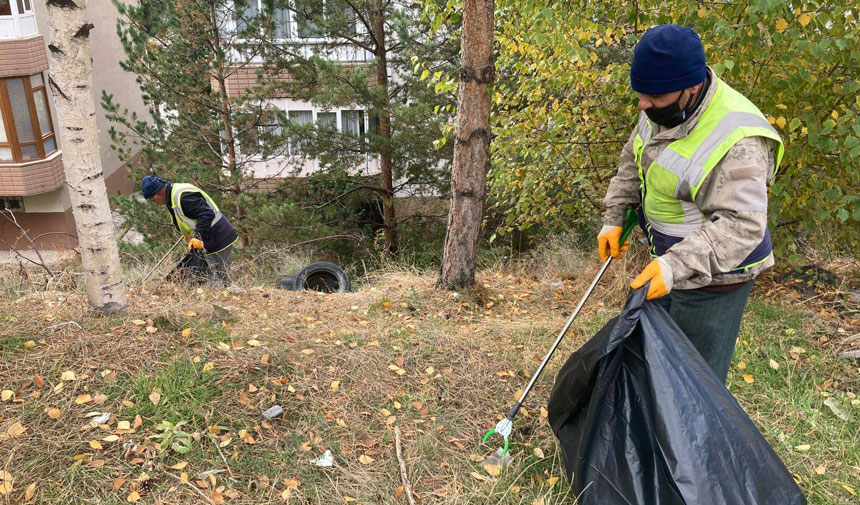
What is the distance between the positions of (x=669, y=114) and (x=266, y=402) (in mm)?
2358

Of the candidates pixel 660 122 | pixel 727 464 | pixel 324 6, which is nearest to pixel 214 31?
pixel 324 6

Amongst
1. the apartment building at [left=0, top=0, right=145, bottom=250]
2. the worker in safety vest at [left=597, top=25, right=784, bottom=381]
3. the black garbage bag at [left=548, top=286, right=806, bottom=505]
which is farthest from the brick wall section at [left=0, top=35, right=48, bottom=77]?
the black garbage bag at [left=548, top=286, right=806, bottom=505]

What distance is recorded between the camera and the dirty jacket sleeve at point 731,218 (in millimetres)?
2045

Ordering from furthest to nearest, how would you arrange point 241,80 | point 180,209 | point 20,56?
point 20,56, point 241,80, point 180,209

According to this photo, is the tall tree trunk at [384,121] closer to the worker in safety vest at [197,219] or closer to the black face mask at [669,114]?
the worker in safety vest at [197,219]

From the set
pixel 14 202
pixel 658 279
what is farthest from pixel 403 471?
pixel 14 202

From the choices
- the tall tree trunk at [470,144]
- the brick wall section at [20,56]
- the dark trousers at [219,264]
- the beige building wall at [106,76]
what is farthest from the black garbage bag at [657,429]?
the beige building wall at [106,76]

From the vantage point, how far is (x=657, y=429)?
2062mm

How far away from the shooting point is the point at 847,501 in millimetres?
2633

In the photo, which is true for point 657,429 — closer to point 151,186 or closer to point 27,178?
point 151,186

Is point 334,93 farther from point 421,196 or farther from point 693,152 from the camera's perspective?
point 693,152

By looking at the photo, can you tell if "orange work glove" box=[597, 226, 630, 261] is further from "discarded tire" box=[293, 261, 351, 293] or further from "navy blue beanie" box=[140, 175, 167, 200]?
"navy blue beanie" box=[140, 175, 167, 200]

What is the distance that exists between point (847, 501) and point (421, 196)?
419 inches

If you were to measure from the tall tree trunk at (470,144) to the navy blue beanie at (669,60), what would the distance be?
240cm
